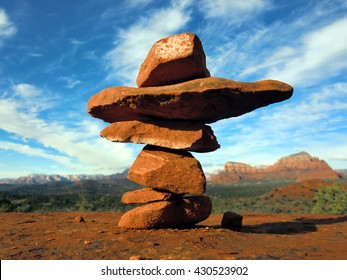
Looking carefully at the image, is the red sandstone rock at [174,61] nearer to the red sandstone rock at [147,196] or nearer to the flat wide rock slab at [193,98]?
the flat wide rock slab at [193,98]

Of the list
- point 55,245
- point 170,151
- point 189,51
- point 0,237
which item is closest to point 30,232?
point 0,237

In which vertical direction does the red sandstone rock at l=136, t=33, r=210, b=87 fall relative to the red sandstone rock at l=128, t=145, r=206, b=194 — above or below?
above

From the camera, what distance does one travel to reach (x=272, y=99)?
11859 millimetres

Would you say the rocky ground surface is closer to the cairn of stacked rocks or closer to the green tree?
the cairn of stacked rocks

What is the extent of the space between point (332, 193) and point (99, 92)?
2860 cm

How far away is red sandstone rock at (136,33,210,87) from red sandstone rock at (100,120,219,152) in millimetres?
1838

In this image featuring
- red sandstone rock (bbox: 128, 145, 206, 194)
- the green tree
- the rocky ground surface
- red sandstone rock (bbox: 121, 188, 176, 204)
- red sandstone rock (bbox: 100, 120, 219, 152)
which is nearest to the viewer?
the rocky ground surface

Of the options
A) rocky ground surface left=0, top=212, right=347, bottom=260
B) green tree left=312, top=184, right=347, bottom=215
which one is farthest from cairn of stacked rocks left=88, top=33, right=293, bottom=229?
green tree left=312, top=184, right=347, bottom=215

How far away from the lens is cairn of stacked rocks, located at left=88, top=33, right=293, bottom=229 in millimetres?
11258

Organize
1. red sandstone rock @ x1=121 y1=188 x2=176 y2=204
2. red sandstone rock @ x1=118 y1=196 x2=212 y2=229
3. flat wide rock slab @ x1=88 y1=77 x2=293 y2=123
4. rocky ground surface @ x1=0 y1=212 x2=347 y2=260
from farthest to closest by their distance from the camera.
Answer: red sandstone rock @ x1=121 y1=188 x2=176 y2=204, red sandstone rock @ x1=118 y1=196 x2=212 y2=229, flat wide rock slab @ x1=88 y1=77 x2=293 y2=123, rocky ground surface @ x1=0 y1=212 x2=347 y2=260

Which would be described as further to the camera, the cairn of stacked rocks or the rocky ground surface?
the cairn of stacked rocks

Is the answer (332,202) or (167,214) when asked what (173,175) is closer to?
(167,214)

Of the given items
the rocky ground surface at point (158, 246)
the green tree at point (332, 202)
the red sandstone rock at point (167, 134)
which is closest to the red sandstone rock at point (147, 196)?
the rocky ground surface at point (158, 246)

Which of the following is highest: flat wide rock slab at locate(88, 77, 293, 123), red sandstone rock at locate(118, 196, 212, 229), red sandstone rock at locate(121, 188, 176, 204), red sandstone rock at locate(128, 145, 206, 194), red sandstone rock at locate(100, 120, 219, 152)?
flat wide rock slab at locate(88, 77, 293, 123)
